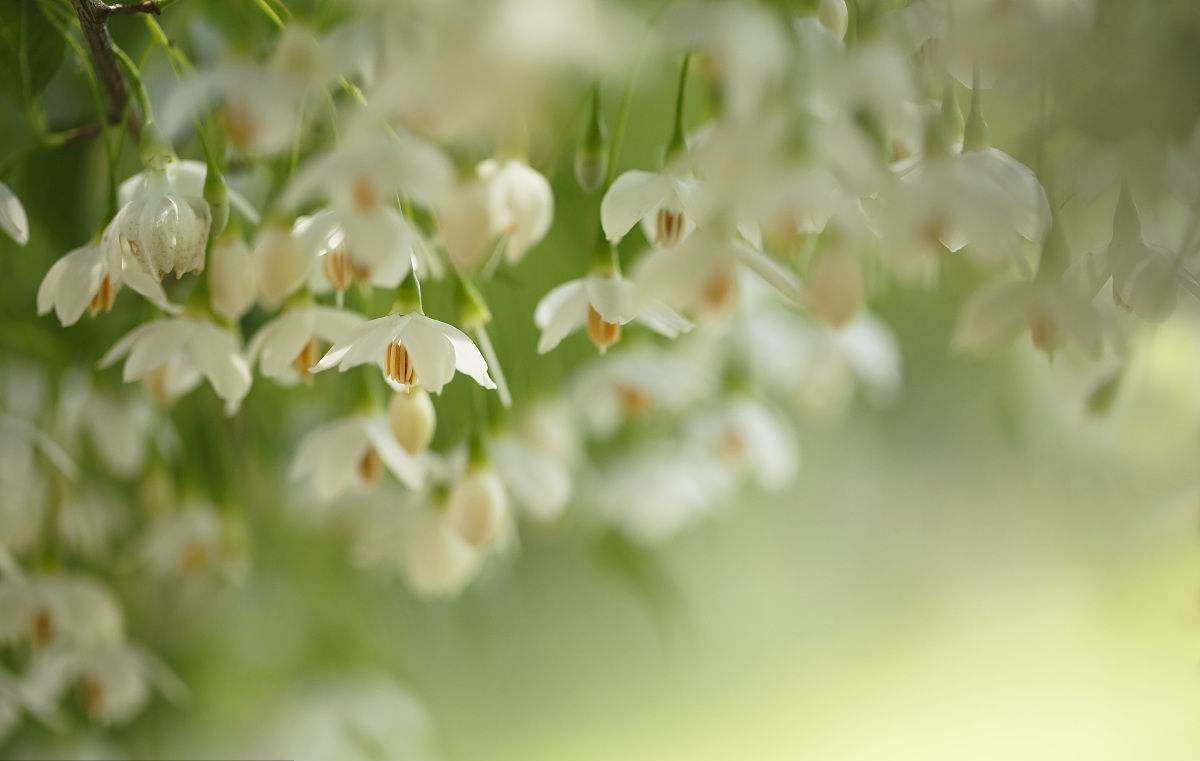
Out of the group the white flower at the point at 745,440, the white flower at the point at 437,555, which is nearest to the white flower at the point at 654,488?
the white flower at the point at 745,440

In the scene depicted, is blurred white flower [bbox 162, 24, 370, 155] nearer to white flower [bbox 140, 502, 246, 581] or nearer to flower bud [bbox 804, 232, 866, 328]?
flower bud [bbox 804, 232, 866, 328]

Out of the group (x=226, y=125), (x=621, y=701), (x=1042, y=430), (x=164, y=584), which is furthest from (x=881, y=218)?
(x=621, y=701)

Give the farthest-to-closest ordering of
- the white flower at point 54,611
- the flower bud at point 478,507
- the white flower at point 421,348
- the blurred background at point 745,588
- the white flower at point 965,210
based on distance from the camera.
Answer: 1. the blurred background at point 745,588
2. the white flower at point 54,611
3. the flower bud at point 478,507
4. the white flower at point 421,348
5. the white flower at point 965,210

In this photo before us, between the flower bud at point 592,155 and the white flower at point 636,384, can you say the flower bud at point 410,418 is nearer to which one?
the flower bud at point 592,155

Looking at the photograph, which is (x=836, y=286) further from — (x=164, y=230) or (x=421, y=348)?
(x=164, y=230)

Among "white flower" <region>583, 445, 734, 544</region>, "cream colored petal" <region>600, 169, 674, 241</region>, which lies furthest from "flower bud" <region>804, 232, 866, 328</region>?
"white flower" <region>583, 445, 734, 544</region>

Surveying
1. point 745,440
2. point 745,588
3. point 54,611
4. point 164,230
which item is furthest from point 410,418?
point 745,588
